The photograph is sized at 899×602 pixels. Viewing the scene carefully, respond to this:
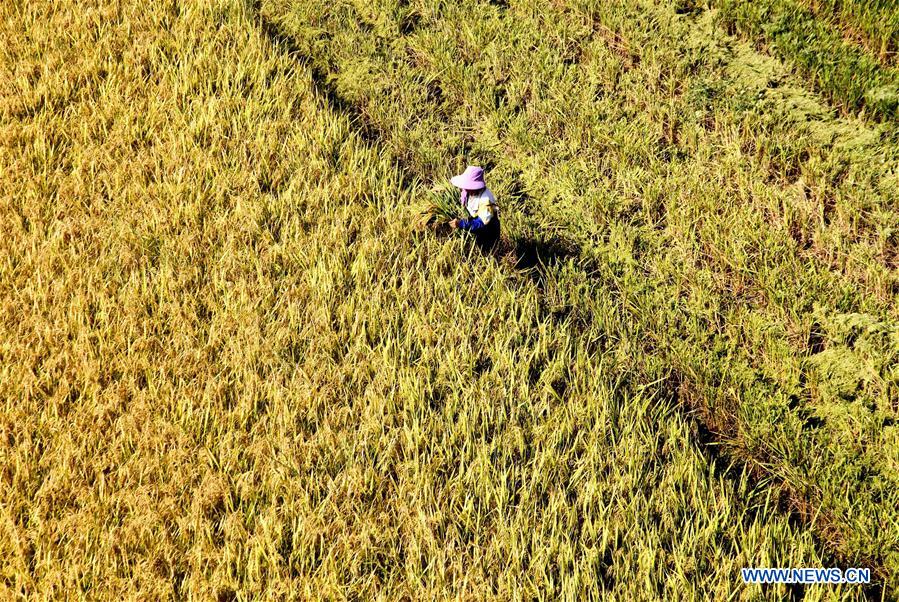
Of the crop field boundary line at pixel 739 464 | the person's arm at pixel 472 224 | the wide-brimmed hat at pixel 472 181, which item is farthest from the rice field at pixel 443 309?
the wide-brimmed hat at pixel 472 181

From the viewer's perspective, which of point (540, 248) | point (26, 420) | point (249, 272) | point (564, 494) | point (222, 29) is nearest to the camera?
point (564, 494)

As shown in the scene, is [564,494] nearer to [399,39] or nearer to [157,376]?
[157,376]

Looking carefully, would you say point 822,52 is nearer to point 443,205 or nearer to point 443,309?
point 443,205

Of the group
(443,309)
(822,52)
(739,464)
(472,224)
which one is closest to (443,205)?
(472,224)

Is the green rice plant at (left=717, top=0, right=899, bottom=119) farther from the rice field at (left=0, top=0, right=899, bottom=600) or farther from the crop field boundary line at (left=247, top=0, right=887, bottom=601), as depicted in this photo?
the crop field boundary line at (left=247, top=0, right=887, bottom=601)

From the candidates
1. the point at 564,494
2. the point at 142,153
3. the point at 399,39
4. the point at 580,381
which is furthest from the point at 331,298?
the point at 399,39
